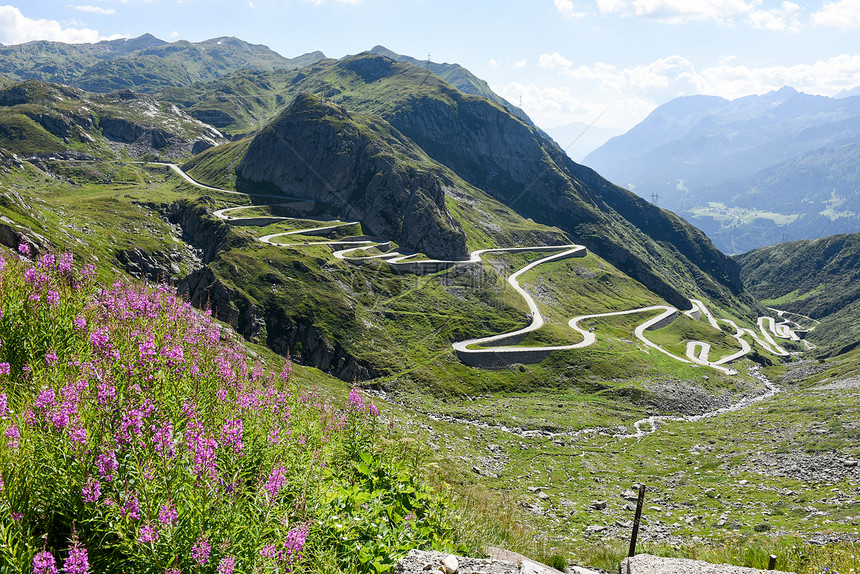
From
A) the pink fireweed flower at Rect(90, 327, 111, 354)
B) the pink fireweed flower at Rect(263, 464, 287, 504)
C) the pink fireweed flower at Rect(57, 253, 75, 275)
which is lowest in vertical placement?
the pink fireweed flower at Rect(263, 464, 287, 504)

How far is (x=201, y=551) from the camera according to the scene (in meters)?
5.79

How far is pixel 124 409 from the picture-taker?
6914 mm

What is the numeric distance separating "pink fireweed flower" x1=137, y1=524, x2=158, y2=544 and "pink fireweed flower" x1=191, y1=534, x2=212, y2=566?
52 centimetres

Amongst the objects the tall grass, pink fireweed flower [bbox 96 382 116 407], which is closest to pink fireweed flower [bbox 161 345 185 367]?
the tall grass

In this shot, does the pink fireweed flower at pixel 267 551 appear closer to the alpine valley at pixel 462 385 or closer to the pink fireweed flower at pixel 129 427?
the alpine valley at pixel 462 385

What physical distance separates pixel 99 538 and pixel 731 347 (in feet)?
727

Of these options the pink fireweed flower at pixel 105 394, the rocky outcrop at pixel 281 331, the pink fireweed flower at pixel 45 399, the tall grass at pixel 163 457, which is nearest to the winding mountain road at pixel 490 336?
the rocky outcrop at pixel 281 331

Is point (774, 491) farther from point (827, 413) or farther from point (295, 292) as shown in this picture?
point (295, 292)

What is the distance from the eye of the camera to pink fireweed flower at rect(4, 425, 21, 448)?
6176 mm

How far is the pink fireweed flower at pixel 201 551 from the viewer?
5.72 m

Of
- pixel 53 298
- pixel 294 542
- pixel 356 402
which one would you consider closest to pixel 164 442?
pixel 294 542

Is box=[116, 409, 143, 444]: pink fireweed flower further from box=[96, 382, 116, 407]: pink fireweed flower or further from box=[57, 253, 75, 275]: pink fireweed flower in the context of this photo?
box=[57, 253, 75, 275]: pink fireweed flower

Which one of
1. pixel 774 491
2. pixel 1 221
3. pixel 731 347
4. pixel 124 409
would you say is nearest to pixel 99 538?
pixel 124 409

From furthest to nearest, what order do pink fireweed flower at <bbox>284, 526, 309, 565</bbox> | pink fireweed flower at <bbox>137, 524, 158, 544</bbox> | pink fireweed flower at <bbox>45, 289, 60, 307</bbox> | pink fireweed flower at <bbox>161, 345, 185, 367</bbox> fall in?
pink fireweed flower at <bbox>45, 289, 60, 307</bbox>, pink fireweed flower at <bbox>161, 345, 185, 367</bbox>, pink fireweed flower at <bbox>284, 526, 309, 565</bbox>, pink fireweed flower at <bbox>137, 524, 158, 544</bbox>
